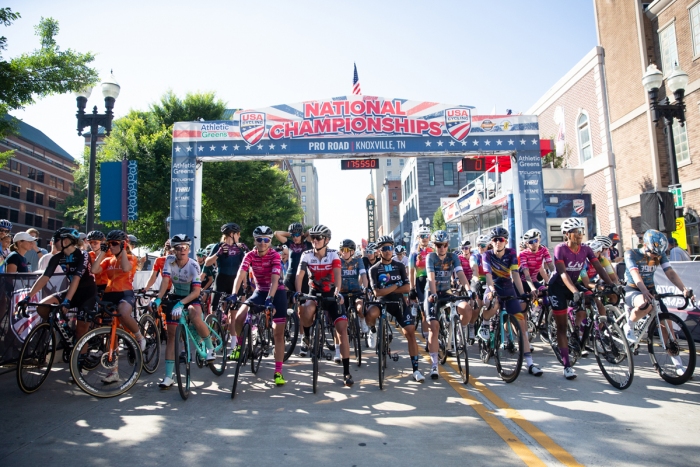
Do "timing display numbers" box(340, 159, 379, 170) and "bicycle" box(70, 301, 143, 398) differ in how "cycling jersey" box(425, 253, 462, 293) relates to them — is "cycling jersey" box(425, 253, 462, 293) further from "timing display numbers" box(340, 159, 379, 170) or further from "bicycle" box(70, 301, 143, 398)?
"timing display numbers" box(340, 159, 379, 170)

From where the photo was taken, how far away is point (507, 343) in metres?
6.57

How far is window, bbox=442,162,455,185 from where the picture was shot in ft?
210

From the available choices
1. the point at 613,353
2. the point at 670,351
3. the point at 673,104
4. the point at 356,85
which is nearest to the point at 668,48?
the point at 673,104

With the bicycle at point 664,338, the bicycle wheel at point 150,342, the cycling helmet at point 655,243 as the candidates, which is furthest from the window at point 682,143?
the bicycle wheel at point 150,342

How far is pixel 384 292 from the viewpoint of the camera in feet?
22.1

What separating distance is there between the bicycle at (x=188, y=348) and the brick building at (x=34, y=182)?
55.8 metres

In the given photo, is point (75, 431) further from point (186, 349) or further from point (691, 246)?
point (691, 246)

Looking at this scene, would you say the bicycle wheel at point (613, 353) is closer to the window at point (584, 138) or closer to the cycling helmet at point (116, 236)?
the cycling helmet at point (116, 236)

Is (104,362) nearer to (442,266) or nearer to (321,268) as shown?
(321,268)

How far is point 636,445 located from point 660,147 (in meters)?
20.7

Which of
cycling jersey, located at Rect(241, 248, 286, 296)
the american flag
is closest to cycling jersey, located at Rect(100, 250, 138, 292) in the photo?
cycling jersey, located at Rect(241, 248, 286, 296)

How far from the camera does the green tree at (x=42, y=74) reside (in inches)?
397

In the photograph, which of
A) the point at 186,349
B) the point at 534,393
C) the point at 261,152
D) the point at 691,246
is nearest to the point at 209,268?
the point at 186,349

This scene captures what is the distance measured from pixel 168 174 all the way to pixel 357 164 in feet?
42.4
